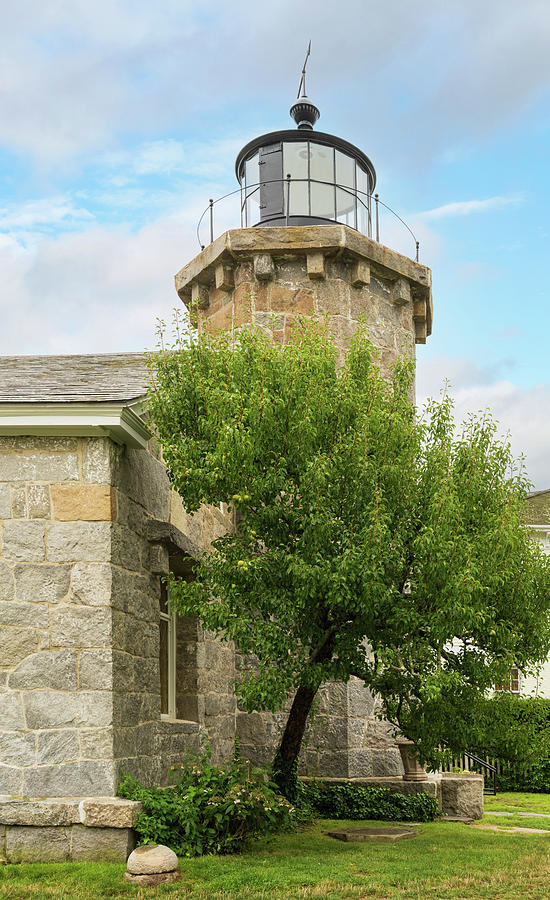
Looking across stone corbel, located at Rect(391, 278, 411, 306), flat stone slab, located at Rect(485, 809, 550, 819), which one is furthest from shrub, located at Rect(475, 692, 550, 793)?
→ stone corbel, located at Rect(391, 278, 411, 306)

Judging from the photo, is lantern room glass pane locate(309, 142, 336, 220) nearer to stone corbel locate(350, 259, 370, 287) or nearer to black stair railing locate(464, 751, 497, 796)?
stone corbel locate(350, 259, 370, 287)

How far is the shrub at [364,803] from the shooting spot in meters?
11.8

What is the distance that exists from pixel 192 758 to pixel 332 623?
2122 millimetres

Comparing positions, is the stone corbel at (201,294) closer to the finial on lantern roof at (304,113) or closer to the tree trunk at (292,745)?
the finial on lantern roof at (304,113)

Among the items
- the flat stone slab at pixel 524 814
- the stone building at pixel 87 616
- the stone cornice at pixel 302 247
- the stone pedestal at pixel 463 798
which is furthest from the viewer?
the stone cornice at pixel 302 247

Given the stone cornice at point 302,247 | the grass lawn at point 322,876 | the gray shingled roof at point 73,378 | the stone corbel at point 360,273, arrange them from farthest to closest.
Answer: the stone corbel at point 360,273 → the stone cornice at point 302,247 → the gray shingled roof at point 73,378 → the grass lawn at point 322,876

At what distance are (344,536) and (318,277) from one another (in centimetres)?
638

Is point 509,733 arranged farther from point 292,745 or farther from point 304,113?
point 304,113

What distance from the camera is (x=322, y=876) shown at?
7027 millimetres

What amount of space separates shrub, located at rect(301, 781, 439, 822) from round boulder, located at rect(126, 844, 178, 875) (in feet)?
16.7

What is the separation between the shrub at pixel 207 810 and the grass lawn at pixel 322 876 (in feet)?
0.75

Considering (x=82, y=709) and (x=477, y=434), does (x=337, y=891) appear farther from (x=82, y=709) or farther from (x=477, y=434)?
(x=477, y=434)

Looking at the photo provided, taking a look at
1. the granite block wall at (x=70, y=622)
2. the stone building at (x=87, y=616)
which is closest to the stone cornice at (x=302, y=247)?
the stone building at (x=87, y=616)

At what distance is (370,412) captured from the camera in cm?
835
